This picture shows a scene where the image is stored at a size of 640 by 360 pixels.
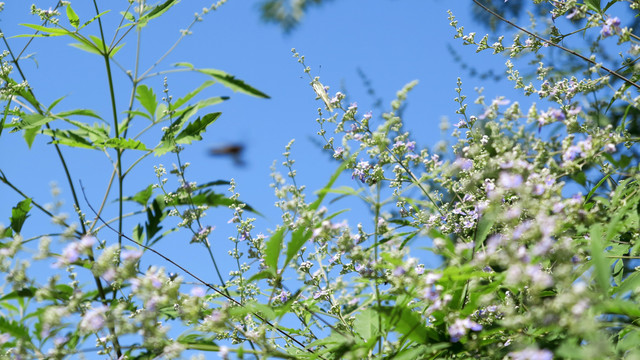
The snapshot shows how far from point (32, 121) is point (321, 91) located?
1383 millimetres

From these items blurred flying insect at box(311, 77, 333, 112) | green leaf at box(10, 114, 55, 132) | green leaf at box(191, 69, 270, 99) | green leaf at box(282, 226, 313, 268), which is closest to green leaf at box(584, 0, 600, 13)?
blurred flying insect at box(311, 77, 333, 112)

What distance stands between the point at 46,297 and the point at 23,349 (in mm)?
172

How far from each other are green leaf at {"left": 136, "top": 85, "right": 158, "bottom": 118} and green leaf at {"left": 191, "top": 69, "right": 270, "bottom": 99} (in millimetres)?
395

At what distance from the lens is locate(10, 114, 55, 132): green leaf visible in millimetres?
2561

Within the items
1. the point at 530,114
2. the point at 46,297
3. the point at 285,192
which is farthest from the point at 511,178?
the point at 46,297

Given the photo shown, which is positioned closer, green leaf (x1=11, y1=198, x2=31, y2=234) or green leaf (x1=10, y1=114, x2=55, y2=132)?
green leaf (x1=10, y1=114, x2=55, y2=132)

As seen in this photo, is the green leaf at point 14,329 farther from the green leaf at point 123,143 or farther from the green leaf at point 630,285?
the green leaf at point 630,285

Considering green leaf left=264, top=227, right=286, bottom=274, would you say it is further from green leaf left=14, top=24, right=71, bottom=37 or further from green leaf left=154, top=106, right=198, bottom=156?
green leaf left=14, top=24, right=71, bottom=37

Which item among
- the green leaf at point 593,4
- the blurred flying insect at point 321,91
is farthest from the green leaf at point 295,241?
the green leaf at point 593,4

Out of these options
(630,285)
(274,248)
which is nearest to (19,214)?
(274,248)

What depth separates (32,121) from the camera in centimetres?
262

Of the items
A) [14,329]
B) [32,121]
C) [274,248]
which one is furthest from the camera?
[32,121]

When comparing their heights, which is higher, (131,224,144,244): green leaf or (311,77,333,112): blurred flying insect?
(311,77,333,112): blurred flying insect

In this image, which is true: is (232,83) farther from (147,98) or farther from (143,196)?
(143,196)
